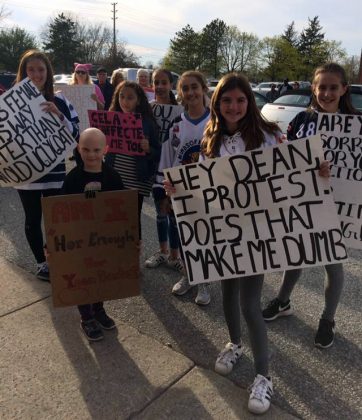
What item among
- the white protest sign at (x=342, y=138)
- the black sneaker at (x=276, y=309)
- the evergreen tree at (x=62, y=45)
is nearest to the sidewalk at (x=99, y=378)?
the black sneaker at (x=276, y=309)

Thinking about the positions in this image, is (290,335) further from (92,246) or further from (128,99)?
(128,99)

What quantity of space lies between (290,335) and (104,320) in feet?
4.48

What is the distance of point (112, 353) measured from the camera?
2.91 m

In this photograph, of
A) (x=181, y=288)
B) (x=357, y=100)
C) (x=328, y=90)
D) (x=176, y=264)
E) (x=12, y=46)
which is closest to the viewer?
(x=328, y=90)

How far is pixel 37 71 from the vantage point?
357 cm

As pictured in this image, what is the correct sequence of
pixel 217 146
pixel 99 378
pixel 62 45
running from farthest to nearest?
pixel 62 45, pixel 99 378, pixel 217 146

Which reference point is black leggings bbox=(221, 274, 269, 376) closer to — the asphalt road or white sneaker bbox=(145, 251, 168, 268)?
the asphalt road

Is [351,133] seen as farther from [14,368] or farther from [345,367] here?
[14,368]

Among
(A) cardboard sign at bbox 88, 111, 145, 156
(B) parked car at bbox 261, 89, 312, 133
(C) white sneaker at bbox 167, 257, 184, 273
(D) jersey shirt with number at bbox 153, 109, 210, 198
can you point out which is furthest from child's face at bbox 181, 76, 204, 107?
(B) parked car at bbox 261, 89, 312, 133

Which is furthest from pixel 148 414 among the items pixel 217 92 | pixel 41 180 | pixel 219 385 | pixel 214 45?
pixel 214 45

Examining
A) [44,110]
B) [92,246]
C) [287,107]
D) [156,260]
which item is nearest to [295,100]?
[287,107]

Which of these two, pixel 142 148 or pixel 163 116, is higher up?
pixel 163 116

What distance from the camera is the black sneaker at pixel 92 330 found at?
9.94 feet

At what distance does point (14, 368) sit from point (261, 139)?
209cm
